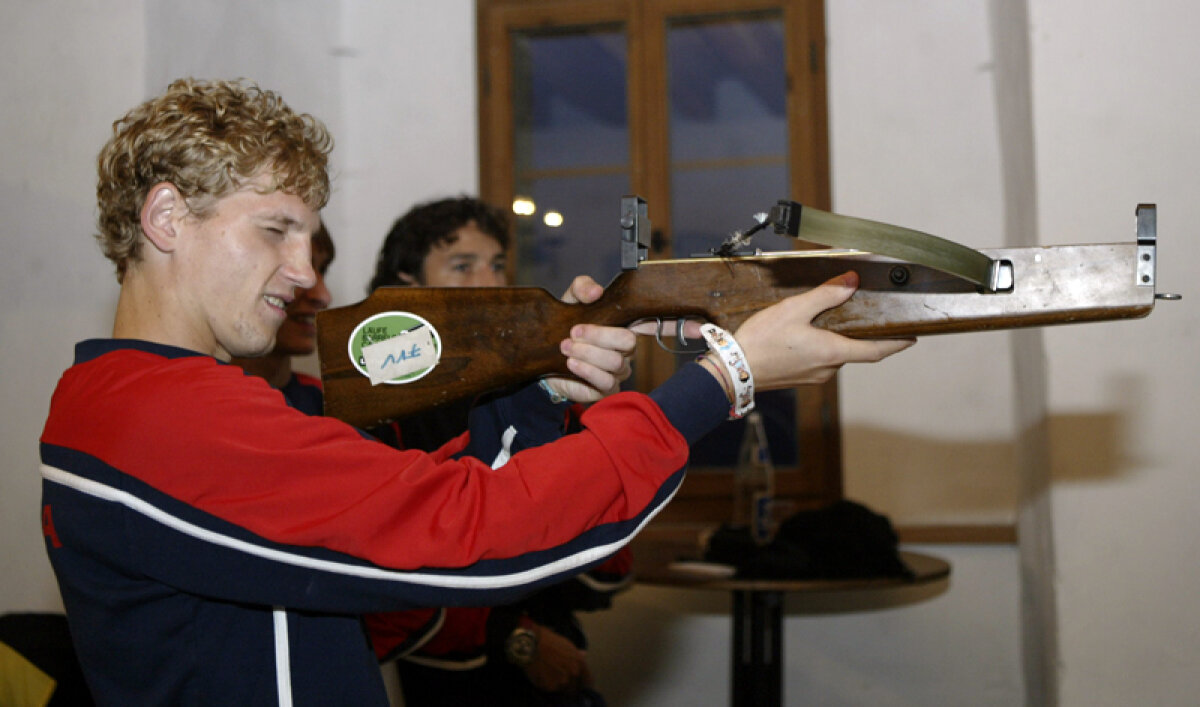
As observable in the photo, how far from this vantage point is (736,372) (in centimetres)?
109

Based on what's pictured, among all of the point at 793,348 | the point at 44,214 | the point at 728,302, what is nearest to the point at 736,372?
the point at 793,348

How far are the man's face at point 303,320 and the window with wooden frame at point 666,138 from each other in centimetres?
132

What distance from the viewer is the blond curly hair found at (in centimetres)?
107

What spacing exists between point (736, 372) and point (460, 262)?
1.33 metres

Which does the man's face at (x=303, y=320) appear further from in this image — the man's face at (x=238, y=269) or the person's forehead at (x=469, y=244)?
the man's face at (x=238, y=269)

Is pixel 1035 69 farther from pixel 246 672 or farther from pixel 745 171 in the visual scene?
pixel 246 672

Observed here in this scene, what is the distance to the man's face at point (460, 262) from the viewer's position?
229 centimetres

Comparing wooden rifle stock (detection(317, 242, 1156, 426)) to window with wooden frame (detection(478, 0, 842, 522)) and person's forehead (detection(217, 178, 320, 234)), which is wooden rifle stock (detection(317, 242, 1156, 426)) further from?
window with wooden frame (detection(478, 0, 842, 522))

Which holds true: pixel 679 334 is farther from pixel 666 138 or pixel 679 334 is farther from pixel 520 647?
pixel 666 138

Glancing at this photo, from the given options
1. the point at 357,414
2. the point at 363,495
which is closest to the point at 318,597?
the point at 363,495

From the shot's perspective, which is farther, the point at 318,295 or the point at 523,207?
the point at 523,207

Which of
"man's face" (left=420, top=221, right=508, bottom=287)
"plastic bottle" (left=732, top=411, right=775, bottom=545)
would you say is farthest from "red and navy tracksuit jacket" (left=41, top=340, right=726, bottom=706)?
"plastic bottle" (left=732, top=411, right=775, bottom=545)

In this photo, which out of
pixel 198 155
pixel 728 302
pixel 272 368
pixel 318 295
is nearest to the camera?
pixel 198 155
